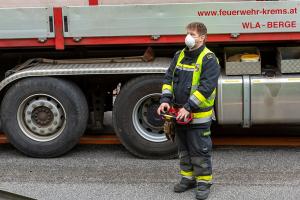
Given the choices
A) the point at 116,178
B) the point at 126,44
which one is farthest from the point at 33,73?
the point at 116,178

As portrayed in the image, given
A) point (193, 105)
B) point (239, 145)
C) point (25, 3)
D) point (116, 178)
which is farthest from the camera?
point (239, 145)

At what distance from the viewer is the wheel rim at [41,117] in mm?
6891

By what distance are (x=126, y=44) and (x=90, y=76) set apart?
0.57 m

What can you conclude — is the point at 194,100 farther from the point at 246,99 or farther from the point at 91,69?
the point at 91,69

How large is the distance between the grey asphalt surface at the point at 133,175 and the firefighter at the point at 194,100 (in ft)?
0.76

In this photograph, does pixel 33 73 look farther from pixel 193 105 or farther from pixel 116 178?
pixel 193 105

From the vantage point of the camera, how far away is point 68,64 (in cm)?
695

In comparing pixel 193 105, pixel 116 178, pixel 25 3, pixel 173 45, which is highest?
pixel 25 3

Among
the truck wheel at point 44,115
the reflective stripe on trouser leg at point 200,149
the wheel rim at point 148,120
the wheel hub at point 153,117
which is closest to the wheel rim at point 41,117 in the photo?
the truck wheel at point 44,115

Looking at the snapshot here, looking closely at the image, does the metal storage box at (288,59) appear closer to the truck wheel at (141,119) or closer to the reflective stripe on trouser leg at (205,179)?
the truck wheel at (141,119)

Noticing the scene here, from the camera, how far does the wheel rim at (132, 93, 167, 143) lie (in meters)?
6.87

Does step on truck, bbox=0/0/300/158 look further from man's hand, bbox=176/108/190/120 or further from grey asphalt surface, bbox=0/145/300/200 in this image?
man's hand, bbox=176/108/190/120

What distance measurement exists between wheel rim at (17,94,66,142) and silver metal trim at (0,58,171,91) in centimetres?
28

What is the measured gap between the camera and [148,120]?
693 cm
